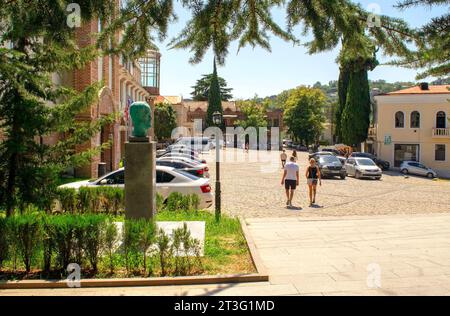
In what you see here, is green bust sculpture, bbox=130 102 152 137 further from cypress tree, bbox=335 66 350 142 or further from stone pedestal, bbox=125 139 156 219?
cypress tree, bbox=335 66 350 142

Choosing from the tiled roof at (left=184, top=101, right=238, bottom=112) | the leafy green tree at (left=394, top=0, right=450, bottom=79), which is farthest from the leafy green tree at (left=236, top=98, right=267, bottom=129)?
the leafy green tree at (left=394, top=0, right=450, bottom=79)

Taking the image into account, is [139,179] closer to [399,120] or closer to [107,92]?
[107,92]

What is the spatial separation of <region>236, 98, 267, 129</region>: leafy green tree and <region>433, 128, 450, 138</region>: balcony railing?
3903cm

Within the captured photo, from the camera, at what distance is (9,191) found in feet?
23.9

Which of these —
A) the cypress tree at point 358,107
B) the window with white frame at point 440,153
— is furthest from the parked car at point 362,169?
the cypress tree at point 358,107

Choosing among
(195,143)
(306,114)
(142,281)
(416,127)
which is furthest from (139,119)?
(306,114)

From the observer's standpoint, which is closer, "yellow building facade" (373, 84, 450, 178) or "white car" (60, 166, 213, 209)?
"white car" (60, 166, 213, 209)

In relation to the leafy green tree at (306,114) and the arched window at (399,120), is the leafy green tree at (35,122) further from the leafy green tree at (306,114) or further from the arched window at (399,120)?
the leafy green tree at (306,114)

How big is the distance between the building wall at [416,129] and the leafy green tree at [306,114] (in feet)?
84.1

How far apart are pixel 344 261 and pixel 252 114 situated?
231 feet

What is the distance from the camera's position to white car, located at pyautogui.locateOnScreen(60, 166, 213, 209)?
12.1 metres

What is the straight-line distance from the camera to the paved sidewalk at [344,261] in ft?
17.8

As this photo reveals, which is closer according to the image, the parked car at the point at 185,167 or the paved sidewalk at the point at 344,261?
the paved sidewalk at the point at 344,261

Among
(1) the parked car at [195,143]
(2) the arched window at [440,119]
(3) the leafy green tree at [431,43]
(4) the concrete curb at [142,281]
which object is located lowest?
(4) the concrete curb at [142,281]
